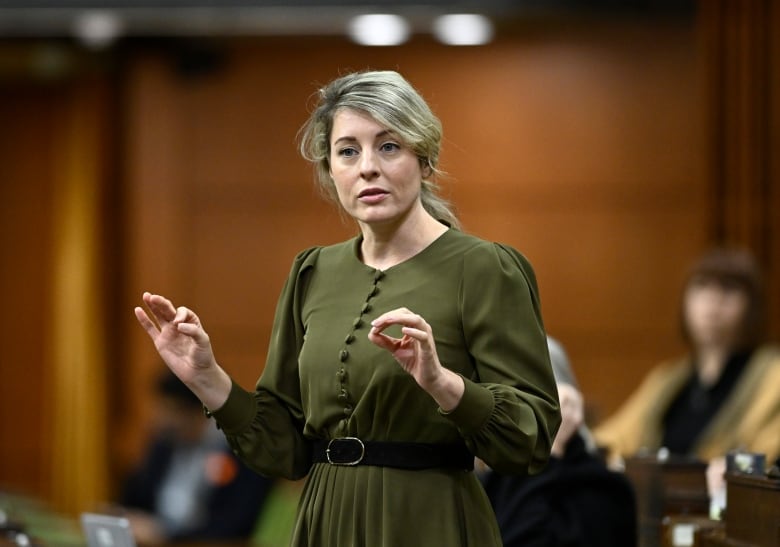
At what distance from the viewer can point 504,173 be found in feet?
28.7

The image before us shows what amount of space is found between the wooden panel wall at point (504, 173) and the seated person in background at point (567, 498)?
4753mm

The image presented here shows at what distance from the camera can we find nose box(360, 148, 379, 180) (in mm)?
2289

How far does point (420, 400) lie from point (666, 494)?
178 cm

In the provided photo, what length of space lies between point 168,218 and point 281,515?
3.41 meters

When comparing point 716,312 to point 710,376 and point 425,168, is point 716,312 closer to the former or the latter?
point 710,376

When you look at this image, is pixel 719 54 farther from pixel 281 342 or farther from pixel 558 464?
pixel 281 342

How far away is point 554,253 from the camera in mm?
8711

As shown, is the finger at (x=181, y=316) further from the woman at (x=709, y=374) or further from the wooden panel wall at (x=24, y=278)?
the wooden panel wall at (x=24, y=278)

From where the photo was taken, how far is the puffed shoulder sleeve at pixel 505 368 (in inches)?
85.6

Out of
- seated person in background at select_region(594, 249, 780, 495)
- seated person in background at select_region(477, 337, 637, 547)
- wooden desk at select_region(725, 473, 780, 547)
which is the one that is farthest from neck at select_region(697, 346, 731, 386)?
wooden desk at select_region(725, 473, 780, 547)

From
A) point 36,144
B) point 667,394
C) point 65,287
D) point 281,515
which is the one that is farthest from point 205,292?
point 667,394

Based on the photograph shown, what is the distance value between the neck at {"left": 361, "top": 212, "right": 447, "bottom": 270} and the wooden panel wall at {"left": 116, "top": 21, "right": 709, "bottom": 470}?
595 cm

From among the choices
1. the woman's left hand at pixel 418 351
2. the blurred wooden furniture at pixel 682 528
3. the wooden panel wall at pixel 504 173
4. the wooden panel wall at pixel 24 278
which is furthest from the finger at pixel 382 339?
the wooden panel wall at pixel 24 278

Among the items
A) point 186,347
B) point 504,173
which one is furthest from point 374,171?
point 504,173
